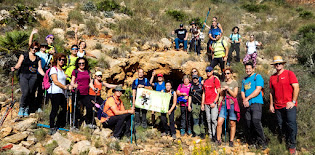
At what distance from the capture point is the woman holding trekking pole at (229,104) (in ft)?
15.8

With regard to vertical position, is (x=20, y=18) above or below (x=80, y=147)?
above

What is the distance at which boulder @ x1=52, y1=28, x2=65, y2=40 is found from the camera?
358 inches

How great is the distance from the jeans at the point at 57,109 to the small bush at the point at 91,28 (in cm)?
609

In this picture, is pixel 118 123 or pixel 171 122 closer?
pixel 118 123

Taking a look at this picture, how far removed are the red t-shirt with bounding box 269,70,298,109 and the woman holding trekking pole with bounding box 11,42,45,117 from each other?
5451 millimetres

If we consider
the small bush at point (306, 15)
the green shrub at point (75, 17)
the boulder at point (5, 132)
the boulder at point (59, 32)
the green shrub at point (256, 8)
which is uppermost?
the green shrub at point (256, 8)

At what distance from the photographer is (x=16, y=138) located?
3.88m

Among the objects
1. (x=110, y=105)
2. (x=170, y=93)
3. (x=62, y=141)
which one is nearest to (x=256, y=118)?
(x=170, y=93)

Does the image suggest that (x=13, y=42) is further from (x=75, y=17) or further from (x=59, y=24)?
(x=75, y=17)

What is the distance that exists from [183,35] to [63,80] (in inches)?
234

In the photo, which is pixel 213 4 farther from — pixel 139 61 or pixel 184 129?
pixel 184 129

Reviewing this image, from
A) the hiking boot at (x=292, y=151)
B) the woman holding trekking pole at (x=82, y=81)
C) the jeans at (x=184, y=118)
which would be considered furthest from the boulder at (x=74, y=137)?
the hiking boot at (x=292, y=151)

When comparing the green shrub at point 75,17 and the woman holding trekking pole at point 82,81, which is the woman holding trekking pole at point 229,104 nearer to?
the woman holding trekking pole at point 82,81

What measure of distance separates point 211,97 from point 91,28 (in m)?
7.88
